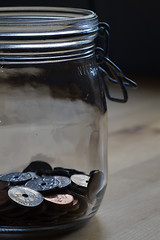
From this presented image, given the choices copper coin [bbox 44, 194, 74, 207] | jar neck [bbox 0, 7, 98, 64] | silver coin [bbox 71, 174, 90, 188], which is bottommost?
silver coin [bbox 71, 174, 90, 188]

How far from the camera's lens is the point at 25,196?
0.63m

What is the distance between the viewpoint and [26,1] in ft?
6.00

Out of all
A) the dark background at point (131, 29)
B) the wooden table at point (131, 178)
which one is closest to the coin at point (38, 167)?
the wooden table at point (131, 178)

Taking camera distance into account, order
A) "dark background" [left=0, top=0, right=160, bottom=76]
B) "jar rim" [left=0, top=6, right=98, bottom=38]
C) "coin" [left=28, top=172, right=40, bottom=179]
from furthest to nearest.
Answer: "dark background" [left=0, top=0, right=160, bottom=76] < "coin" [left=28, top=172, right=40, bottom=179] < "jar rim" [left=0, top=6, right=98, bottom=38]

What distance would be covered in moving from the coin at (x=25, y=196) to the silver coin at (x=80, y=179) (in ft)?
0.22

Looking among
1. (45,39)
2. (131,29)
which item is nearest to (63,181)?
(45,39)

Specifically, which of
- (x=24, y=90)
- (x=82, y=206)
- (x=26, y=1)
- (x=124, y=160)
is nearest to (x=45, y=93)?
(x=24, y=90)

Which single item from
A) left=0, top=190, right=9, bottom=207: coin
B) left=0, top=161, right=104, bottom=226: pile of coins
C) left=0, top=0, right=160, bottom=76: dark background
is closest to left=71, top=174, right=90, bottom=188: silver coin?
left=0, top=161, right=104, bottom=226: pile of coins

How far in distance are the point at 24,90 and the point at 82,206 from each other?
181 mm

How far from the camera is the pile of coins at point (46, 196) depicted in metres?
0.62

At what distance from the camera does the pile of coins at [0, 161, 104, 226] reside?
0.62 m

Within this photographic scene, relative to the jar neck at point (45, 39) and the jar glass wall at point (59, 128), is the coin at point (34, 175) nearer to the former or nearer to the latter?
the jar glass wall at point (59, 128)

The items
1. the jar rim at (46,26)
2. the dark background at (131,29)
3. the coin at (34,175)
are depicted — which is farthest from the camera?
the dark background at (131,29)

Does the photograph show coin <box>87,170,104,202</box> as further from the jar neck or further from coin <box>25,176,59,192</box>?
the jar neck
